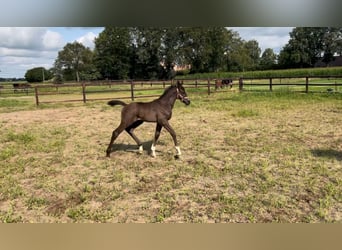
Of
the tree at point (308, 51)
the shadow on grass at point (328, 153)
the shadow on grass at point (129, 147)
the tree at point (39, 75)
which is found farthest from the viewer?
the tree at point (39, 75)

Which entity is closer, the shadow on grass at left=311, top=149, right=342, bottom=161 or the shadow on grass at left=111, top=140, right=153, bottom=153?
the shadow on grass at left=311, top=149, right=342, bottom=161

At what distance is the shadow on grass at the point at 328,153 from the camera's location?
3.94m

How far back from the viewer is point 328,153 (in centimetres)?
409

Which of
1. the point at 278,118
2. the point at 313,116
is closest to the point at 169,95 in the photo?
the point at 278,118

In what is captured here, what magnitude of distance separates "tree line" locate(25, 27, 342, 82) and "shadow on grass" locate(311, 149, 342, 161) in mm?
27788

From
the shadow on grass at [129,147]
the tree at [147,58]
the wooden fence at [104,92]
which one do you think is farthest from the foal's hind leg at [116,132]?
the tree at [147,58]

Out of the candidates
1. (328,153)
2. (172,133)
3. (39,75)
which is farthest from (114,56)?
(328,153)

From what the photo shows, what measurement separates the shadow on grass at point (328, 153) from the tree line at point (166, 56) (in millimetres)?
27788

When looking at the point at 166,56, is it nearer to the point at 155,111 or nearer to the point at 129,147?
the point at 129,147

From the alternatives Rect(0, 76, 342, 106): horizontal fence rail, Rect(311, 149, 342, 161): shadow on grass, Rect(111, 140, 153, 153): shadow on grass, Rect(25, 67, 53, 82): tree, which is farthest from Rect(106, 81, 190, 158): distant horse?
Rect(25, 67, 53, 82): tree

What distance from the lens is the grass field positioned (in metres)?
2.38

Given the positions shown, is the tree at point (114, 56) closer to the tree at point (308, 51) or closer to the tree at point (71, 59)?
the tree at point (71, 59)

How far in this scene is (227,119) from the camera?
7.33 meters

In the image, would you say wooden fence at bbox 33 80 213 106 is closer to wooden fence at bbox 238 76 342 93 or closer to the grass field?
wooden fence at bbox 238 76 342 93
